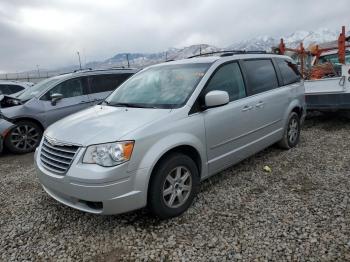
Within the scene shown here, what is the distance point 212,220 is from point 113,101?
2.06 m

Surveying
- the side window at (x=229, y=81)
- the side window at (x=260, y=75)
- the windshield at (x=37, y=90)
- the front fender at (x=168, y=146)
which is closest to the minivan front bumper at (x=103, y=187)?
the front fender at (x=168, y=146)

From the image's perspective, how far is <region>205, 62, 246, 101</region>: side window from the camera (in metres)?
3.81

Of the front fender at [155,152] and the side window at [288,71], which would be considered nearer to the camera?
the front fender at [155,152]

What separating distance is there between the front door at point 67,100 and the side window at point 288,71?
432 centimetres

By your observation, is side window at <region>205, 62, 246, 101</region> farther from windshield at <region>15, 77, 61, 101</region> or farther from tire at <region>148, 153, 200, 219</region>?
windshield at <region>15, 77, 61, 101</region>

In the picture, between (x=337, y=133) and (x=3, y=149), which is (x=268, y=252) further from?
(x=3, y=149)

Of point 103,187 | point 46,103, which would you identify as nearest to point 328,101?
point 103,187

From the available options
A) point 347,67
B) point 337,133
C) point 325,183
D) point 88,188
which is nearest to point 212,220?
point 88,188

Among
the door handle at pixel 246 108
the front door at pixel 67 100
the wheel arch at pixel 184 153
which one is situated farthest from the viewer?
the front door at pixel 67 100

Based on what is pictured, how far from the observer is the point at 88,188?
9.20 ft

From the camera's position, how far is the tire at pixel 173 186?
3.05 m

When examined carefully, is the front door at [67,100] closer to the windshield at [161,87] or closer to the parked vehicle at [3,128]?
the parked vehicle at [3,128]

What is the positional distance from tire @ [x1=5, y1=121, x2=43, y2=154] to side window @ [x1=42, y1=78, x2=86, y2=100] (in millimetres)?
704

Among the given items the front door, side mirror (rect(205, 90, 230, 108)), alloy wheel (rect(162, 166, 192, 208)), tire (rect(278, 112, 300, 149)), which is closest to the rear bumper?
tire (rect(278, 112, 300, 149))
